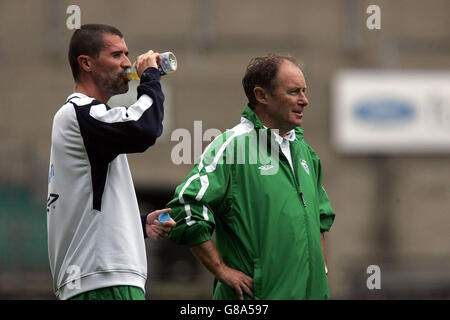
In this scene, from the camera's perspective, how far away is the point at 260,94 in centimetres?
480

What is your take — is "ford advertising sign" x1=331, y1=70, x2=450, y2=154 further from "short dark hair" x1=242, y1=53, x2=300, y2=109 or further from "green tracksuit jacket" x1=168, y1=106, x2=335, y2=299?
"green tracksuit jacket" x1=168, y1=106, x2=335, y2=299

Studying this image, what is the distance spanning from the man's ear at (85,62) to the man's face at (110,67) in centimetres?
3

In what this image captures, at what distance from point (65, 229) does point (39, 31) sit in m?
15.7

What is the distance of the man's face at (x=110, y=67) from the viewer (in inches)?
177

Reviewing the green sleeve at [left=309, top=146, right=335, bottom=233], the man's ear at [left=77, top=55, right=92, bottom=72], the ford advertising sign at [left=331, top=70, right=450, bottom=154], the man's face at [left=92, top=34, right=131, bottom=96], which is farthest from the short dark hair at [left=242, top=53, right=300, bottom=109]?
the ford advertising sign at [left=331, top=70, right=450, bottom=154]

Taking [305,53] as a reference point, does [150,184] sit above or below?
below

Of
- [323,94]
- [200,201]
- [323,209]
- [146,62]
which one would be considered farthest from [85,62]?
[323,94]

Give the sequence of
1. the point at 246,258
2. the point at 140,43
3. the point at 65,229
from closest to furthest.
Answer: the point at 65,229 < the point at 246,258 < the point at 140,43

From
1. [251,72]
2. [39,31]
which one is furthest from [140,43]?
[251,72]

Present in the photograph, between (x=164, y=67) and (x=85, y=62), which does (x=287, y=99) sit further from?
(x=85, y=62)

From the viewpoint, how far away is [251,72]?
4.84 metres

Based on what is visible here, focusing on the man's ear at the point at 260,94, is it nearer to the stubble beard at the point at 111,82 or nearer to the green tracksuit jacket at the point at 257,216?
the green tracksuit jacket at the point at 257,216

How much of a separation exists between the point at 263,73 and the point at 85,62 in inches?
36.3

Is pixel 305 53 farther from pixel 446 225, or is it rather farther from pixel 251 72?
pixel 251 72
